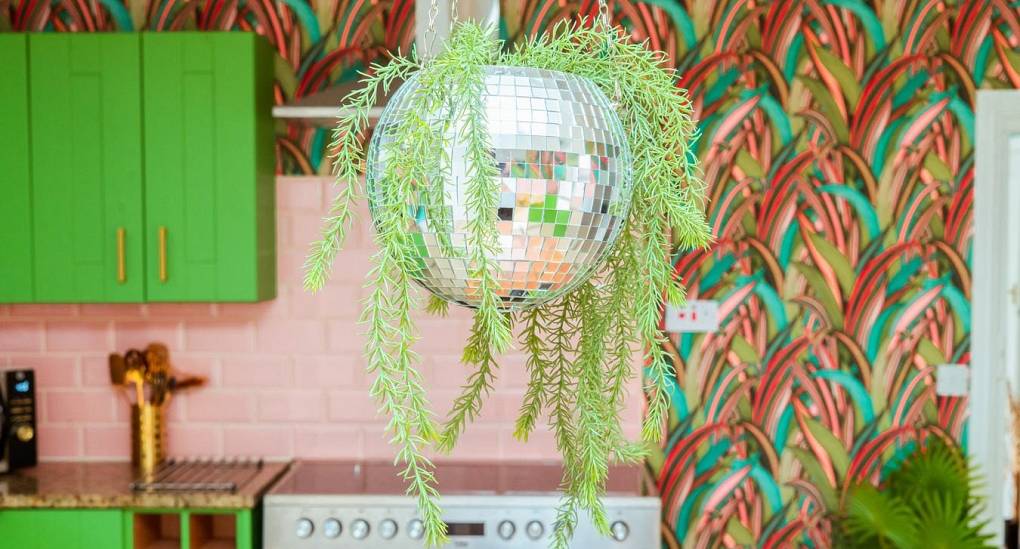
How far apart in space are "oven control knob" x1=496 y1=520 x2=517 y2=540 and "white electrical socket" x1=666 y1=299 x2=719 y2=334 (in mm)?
957

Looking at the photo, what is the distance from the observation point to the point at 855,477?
3.20 meters

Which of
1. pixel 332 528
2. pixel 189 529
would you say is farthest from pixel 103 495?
pixel 332 528

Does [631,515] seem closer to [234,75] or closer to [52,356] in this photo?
[234,75]

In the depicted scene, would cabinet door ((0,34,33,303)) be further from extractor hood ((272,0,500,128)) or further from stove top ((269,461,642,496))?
stove top ((269,461,642,496))

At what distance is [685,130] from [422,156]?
0.28 m

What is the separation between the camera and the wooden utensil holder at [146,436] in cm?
301

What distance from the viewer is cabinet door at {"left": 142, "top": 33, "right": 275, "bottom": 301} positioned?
2789 mm

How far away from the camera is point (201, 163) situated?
2803 mm

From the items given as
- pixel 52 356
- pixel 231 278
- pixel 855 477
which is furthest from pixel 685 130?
pixel 52 356

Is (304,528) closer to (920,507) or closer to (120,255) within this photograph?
(120,255)

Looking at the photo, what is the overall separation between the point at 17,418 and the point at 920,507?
2.94 metres

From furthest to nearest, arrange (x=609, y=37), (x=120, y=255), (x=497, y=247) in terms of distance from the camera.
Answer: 1. (x=120, y=255)
2. (x=609, y=37)
3. (x=497, y=247)

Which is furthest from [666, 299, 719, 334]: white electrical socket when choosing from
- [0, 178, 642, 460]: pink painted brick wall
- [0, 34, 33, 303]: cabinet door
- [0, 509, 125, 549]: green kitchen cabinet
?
[0, 34, 33, 303]: cabinet door

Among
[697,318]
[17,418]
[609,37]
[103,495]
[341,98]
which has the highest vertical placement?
[341,98]
